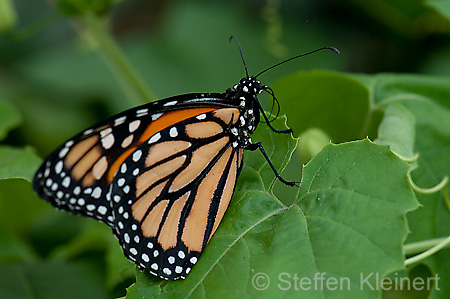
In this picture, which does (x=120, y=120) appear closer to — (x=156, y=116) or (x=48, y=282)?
(x=156, y=116)

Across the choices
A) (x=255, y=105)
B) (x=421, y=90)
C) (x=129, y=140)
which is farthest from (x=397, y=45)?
(x=129, y=140)

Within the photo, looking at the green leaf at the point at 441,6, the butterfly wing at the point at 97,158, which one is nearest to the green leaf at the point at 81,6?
the butterfly wing at the point at 97,158

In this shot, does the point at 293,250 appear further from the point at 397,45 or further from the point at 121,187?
the point at 397,45

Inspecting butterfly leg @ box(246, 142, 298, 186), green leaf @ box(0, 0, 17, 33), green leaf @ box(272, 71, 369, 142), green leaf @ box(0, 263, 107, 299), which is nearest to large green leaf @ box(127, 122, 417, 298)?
butterfly leg @ box(246, 142, 298, 186)

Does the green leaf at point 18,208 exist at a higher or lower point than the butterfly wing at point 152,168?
lower

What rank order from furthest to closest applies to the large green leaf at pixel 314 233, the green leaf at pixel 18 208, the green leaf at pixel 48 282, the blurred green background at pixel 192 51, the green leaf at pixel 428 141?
the blurred green background at pixel 192 51, the green leaf at pixel 18 208, the green leaf at pixel 48 282, the green leaf at pixel 428 141, the large green leaf at pixel 314 233

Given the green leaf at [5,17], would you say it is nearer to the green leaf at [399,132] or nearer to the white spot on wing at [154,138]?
the white spot on wing at [154,138]
